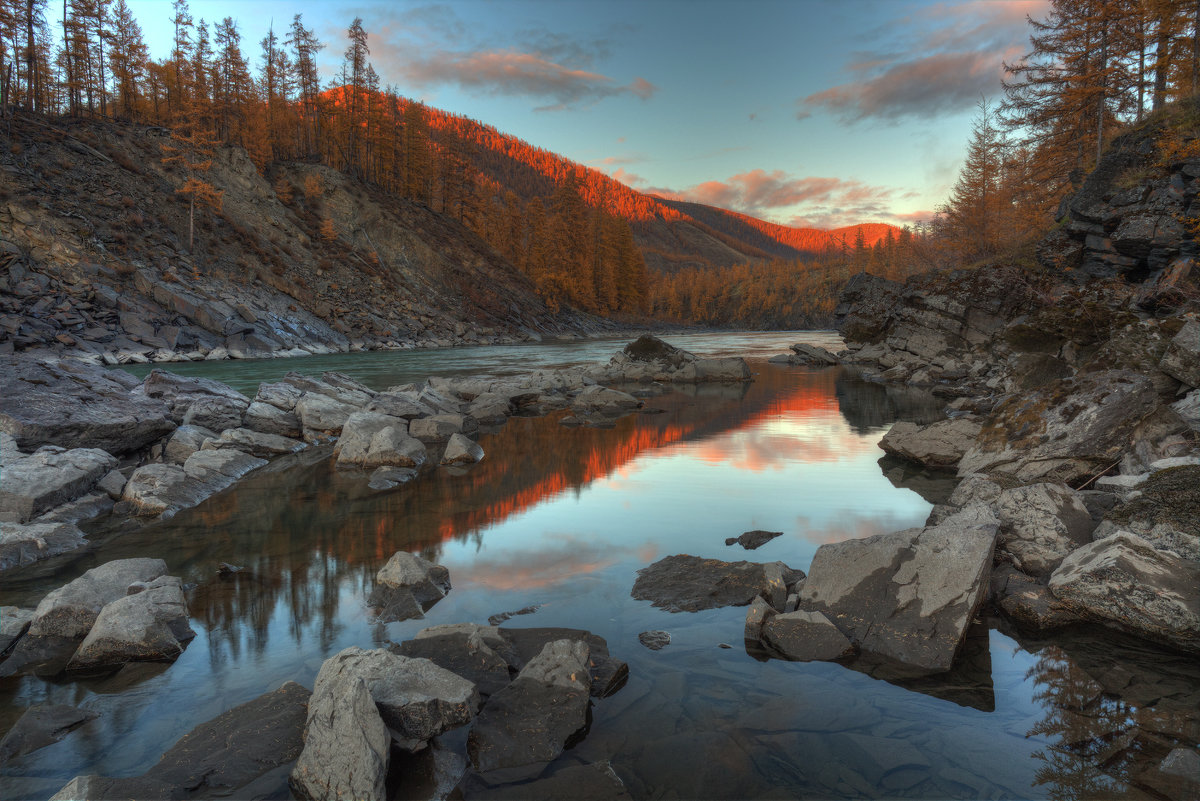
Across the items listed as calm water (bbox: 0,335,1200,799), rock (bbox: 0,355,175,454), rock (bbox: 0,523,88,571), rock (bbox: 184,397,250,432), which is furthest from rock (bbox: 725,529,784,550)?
rock (bbox: 184,397,250,432)

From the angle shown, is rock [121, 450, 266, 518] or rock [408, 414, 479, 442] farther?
rock [408, 414, 479, 442]

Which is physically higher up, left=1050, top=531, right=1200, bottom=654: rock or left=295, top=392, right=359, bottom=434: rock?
left=295, top=392, right=359, bottom=434: rock

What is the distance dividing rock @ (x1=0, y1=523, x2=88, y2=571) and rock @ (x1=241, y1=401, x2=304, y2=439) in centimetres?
547

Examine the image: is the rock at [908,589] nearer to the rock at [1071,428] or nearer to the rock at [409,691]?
the rock at [409,691]

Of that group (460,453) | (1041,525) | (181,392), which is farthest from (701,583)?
(181,392)

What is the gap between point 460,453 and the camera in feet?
35.6

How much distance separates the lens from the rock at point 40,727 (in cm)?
343

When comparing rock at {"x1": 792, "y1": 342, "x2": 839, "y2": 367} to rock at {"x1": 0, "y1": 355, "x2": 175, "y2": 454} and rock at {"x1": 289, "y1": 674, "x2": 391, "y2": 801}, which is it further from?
rock at {"x1": 289, "y1": 674, "x2": 391, "y2": 801}

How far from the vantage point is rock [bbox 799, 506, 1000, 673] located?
4.31 m

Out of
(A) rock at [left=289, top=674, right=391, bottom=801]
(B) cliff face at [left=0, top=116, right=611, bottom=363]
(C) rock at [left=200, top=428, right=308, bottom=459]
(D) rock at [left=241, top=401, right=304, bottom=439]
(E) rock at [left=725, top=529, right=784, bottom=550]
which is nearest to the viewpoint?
(A) rock at [left=289, top=674, right=391, bottom=801]

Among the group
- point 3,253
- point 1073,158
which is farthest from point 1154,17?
point 3,253

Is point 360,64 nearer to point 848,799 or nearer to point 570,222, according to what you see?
point 570,222

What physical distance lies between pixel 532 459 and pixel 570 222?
7774 cm

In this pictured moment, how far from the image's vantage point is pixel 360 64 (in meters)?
70.2
